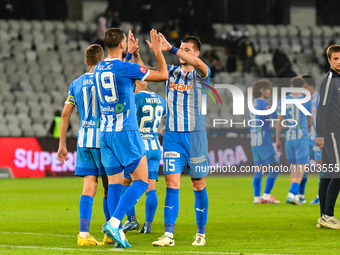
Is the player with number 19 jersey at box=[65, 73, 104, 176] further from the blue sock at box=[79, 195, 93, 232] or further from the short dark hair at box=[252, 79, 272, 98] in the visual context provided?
the short dark hair at box=[252, 79, 272, 98]

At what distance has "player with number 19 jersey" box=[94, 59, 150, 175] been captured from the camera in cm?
549

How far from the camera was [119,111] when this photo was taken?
556cm

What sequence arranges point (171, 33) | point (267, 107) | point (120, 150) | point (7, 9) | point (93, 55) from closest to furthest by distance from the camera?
point (120, 150), point (93, 55), point (267, 107), point (171, 33), point (7, 9)

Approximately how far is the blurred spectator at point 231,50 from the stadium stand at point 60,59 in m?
0.38

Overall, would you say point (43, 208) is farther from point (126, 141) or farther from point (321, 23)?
point (321, 23)

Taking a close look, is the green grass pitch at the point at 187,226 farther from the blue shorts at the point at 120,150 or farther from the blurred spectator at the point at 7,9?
the blurred spectator at the point at 7,9

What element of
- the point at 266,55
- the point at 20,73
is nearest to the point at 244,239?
the point at 20,73

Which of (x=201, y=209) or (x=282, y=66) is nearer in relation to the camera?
(x=201, y=209)

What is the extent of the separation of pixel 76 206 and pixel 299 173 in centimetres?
393

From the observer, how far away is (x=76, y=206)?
9703mm

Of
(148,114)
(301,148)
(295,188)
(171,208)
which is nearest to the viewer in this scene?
(171,208)

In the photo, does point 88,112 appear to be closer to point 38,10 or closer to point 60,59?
point 60,59

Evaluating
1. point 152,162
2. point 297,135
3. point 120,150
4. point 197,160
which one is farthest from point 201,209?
A: point 297,135

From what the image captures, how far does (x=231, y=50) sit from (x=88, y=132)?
16745 millimetres
